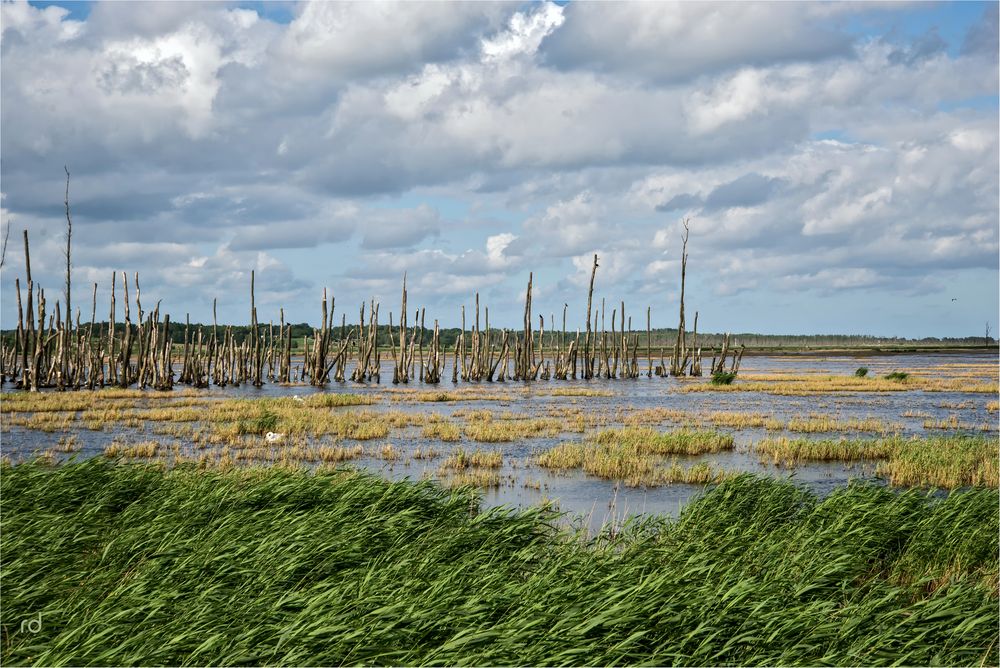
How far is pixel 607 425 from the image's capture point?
86.9 feet

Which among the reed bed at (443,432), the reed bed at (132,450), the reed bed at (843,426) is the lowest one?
the reed bed at (132,450)

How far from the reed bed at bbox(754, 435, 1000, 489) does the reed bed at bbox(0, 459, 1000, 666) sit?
4.51 m

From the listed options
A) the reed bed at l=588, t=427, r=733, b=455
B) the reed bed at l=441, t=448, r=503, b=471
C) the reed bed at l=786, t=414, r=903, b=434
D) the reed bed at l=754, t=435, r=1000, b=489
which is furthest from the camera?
the reed bed at l=786, t=414, r=903, b=434

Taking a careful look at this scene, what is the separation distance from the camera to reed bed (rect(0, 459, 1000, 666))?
6219mm

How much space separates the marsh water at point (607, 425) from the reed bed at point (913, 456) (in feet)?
1.90

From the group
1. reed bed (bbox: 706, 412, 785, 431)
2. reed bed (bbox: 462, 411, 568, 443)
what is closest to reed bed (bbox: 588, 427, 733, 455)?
reed bed (bbox: 462, 411, 568, 443)

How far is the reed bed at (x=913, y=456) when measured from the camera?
618 inches

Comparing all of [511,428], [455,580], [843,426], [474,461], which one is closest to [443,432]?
[511,428]

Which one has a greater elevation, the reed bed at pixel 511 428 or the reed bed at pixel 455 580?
the reed bed at pixel 455 580

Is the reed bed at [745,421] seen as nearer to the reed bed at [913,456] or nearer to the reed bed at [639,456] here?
the reed bed at [913,456]

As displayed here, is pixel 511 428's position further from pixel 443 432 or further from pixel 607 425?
pixel 607 425

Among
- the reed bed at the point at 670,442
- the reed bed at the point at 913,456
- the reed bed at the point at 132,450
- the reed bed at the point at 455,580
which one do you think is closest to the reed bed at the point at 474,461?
the reed bed at the point at 670,442

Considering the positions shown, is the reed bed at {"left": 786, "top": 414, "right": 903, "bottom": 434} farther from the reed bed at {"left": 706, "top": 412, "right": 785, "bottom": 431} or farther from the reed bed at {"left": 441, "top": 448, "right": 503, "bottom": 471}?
the reed bed at {"left": 441, "top": 448, "right": 503, "bottom": 471}

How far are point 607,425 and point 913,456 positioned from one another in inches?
422
